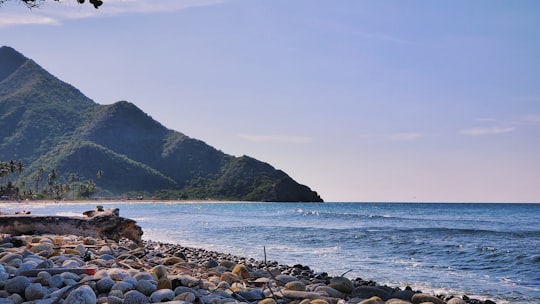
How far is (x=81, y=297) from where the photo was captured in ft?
14.0

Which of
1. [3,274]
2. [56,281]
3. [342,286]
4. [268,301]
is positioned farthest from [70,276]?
[342,286]

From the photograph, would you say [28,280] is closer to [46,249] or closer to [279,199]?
[46,249]

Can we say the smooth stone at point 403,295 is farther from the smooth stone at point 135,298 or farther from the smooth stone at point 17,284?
the smooth stone at point 17,284

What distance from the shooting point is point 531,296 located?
10.1 m

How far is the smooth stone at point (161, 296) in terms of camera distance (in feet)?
15.3

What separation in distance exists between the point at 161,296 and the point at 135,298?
0.23 meters

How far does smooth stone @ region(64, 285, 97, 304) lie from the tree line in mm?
94233

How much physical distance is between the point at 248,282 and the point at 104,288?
212 cm

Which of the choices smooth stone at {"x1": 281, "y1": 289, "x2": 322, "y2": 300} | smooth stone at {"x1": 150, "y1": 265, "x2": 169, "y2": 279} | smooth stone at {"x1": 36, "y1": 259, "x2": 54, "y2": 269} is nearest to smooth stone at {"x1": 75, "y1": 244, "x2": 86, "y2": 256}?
smooth stone at {"x1": 36, "y1": 259, "x2": 54, "y2": 269}

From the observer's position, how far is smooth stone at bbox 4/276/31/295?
471 centimetres

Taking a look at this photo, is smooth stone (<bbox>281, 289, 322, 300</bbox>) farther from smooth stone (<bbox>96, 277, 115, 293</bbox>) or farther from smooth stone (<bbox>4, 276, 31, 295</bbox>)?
smooth stone (<bbox>4, 276, 31, 295</bbox>)

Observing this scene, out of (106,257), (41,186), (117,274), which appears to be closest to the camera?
(117,274)

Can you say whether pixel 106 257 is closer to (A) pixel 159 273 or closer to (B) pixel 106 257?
(B) pixel 106 257

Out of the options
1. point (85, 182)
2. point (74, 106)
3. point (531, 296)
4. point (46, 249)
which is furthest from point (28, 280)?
point (74, 106)
